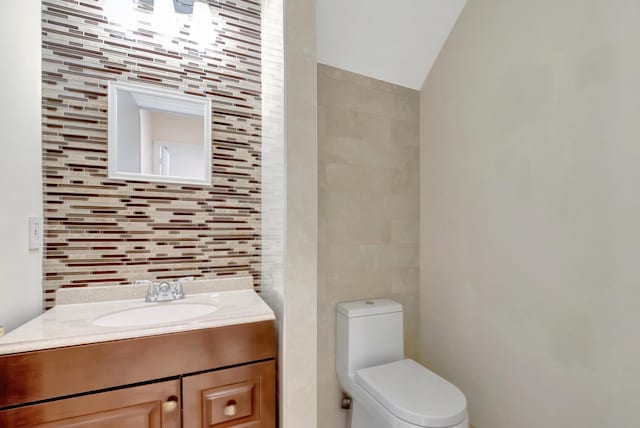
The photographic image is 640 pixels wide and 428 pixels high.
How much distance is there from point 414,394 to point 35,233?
5.63 ft

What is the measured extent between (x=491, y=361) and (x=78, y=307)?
6.39ft

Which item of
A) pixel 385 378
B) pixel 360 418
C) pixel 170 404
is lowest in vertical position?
pixel 360 418

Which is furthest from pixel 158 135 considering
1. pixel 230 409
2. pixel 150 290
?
pixel 230 409

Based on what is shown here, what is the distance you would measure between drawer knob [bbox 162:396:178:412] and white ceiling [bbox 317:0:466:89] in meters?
1.72

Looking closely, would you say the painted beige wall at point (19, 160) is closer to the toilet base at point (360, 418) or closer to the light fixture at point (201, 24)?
the light fixture at point (201, 24)

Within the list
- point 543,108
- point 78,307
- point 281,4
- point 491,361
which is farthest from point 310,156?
point 491,361

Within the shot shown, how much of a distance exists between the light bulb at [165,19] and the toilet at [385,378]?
5.48 ft

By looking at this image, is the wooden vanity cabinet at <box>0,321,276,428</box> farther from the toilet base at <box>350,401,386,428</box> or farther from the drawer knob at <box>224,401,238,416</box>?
the toilet base at <box>350,401,386,428</box>

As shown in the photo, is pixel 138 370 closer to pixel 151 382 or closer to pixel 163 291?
pixel 151 382

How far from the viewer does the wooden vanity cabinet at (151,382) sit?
0.93 m

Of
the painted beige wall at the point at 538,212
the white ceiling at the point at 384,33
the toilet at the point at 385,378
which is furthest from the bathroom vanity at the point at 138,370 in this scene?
the white ceiling at the point at 384,33

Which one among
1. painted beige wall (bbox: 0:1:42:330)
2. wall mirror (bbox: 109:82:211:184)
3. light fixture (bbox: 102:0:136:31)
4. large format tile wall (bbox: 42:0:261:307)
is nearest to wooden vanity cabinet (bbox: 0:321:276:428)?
painted beige wall (bbox: 0:1:42:330)

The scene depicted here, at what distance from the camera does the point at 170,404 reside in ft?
3.53

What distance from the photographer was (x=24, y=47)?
1168 mm
